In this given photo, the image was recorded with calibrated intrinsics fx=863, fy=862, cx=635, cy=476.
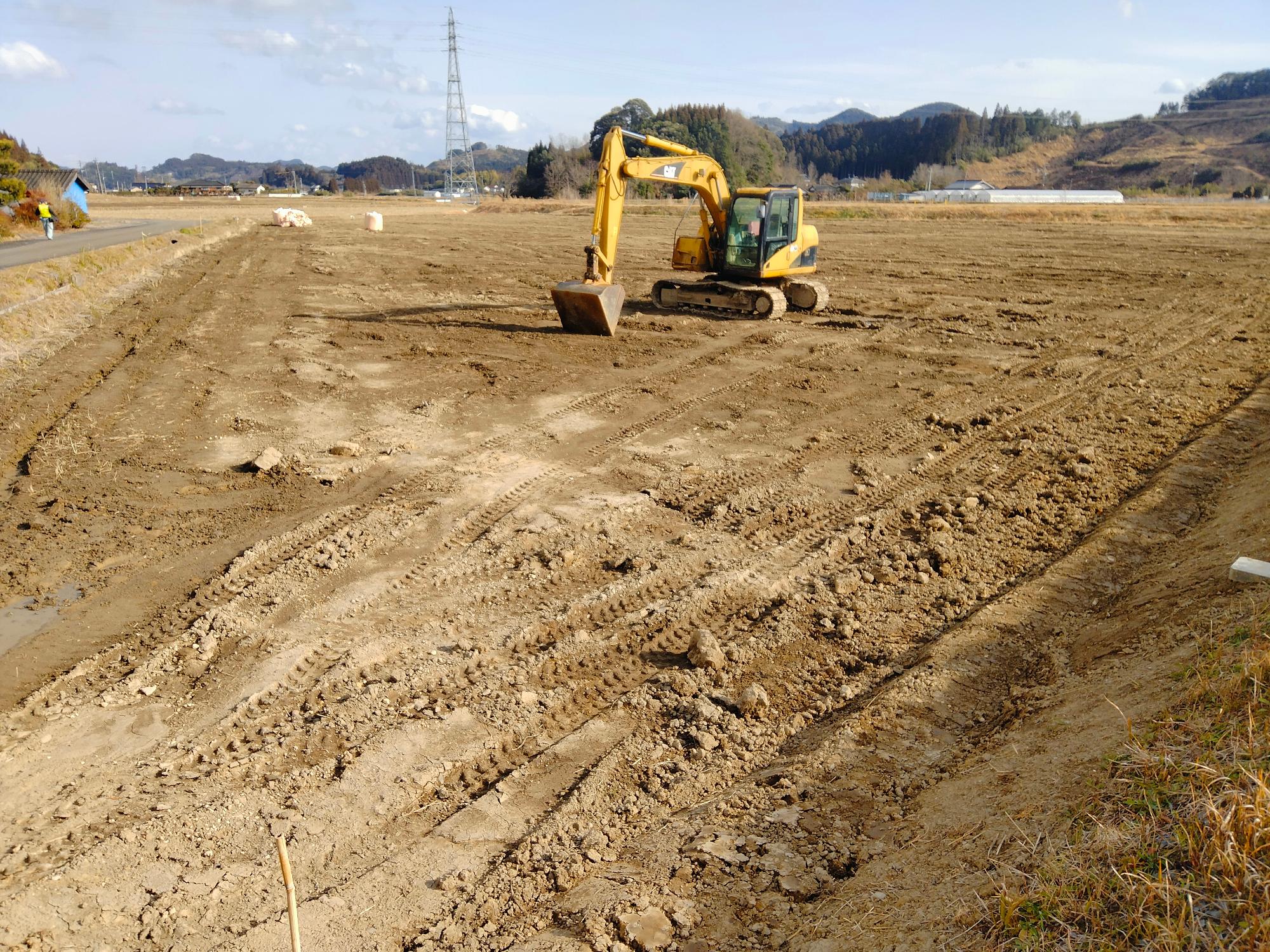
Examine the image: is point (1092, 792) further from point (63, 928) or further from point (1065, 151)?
point (1065, 151)

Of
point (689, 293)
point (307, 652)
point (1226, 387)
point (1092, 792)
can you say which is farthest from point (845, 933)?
point (689, 293)

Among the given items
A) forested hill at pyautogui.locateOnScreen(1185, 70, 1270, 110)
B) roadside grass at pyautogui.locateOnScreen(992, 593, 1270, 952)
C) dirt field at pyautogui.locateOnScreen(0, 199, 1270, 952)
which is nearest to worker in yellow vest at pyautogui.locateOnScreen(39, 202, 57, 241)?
dirt field at pyautogui.locateOnScreen(0, 199, 1270, 952)

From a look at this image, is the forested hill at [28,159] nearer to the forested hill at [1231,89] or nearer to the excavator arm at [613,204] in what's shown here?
the excavator arm at [613,204]

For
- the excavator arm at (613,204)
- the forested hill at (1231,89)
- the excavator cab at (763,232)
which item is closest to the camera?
the excavator arm at (613,204)

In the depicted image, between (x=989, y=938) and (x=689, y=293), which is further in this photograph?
(x=689, y=293)

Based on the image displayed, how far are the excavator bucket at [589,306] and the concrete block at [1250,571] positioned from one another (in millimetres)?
10840

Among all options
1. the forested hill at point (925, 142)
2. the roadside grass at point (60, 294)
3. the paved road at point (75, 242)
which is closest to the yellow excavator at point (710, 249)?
the roadside grass at point (60, 294)

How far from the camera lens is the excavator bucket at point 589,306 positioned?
48.3ft

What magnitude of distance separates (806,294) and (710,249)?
6.96 ft

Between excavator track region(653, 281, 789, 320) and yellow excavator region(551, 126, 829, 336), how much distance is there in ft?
0.06

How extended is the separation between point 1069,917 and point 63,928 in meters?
3.95

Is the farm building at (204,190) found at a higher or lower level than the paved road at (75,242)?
higher

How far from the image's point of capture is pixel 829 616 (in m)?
6.21

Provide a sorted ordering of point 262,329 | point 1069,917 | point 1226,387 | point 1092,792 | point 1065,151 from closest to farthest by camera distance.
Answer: point 1069,917
point 1092,792
point 1226,387
point 262,329
point 1065,151
